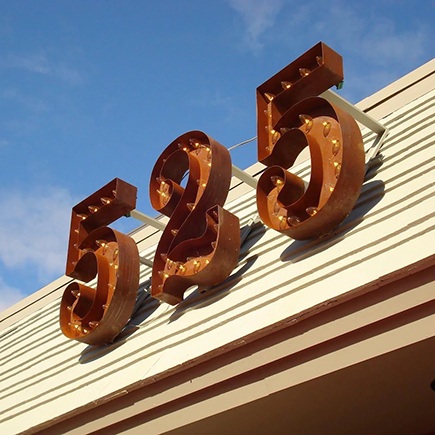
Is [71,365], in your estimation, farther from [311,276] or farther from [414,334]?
[414,334]

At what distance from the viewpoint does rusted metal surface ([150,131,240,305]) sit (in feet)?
18.9

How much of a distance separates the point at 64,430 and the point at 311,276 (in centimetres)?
196

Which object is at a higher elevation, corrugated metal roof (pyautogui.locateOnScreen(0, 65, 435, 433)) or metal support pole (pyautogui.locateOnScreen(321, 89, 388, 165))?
metal support pole (pyautogui.locateOnScreen(321, 89, 388, 165))

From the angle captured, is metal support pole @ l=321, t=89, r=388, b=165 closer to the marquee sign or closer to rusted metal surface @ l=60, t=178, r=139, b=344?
the marquee sign

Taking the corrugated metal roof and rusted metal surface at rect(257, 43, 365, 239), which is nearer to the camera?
the corrugated metal roof

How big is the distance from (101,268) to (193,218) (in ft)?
3.30

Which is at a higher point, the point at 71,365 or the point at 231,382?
the point at 71,365

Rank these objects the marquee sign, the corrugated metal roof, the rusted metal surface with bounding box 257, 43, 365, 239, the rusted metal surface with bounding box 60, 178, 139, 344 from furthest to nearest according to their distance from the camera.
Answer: the rusted metal surface with bounding box 60, 178, 139, 344 < the marquee sign < the rusted metal surface with bounding box 257, 43, 365, 239 < the corrugated metal roof

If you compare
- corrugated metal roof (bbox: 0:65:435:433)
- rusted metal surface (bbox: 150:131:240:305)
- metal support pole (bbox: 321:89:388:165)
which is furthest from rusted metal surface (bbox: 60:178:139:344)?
metal support pole (bbox: 321:89:388:165)

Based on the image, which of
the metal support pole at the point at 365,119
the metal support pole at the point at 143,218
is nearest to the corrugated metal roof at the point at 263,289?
the metal support pole at the point at 365,119

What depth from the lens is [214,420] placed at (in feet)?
14.7

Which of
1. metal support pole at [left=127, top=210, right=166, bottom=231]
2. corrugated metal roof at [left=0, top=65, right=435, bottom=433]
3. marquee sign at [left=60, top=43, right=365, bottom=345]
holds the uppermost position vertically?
metal support pole at [left=127, top=210, right=166, bottom=231]

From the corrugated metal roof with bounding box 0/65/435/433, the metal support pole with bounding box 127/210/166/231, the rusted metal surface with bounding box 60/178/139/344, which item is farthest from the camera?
the metal support pole with bounding box 127/210/166/231

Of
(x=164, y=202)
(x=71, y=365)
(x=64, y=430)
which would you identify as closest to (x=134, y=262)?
(x=164, y=202)
